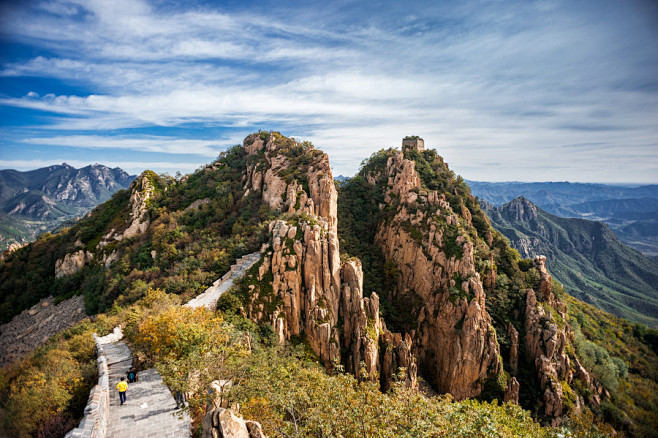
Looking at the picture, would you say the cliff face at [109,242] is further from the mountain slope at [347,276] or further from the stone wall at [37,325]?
the stone wall at [37,325]

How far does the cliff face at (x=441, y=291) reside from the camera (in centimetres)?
4141

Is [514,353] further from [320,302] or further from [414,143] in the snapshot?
[414,143]

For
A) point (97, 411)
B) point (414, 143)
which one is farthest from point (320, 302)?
A: point (414, 143)

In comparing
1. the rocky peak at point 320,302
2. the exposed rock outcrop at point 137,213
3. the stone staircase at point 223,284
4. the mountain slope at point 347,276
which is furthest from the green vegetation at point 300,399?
the exposed rock outcrop at point 137,213

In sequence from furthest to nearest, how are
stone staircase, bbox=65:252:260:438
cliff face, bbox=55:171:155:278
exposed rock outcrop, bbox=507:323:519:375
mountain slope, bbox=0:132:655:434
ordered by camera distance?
cliff face, bbox=55:171:155:278
exposed rock outcrop, bbox=507:323:519:375
mountain slope, bbox=0:132:655:434
stone staircase, bbox=65:252:260:438

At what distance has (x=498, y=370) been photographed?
4103cm

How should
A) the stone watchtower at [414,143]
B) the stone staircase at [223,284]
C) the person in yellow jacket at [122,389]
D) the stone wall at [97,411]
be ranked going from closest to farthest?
the stone wall at [97,411] < the person in yellow jacket at [122,389] < the stone staircase at [223,284] < the stone watchtower at [414,143]

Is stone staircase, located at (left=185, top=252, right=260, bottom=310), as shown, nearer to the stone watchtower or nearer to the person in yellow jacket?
the person in yellow jacket

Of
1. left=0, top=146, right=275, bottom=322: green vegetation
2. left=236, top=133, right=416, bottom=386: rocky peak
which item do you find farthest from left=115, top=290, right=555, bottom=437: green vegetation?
left=0, top=146, right=275, bottom=322: green vegetation

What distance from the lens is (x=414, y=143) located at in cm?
8250

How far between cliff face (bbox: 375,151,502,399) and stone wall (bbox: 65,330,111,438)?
41161 mm

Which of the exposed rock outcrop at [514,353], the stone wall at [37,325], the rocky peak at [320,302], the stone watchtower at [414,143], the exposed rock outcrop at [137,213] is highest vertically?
the stone watchtower at [414,143]

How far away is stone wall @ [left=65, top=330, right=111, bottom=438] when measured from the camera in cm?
1344

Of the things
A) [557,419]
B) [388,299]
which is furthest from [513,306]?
[388,299]
